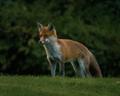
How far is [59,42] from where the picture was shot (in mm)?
17500

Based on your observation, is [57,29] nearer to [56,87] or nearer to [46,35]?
[46,35]

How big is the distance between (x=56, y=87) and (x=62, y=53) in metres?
2.80

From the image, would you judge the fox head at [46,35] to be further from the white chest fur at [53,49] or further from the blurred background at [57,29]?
the blurred background at [57,29]

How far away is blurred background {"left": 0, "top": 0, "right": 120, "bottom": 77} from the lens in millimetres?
23531

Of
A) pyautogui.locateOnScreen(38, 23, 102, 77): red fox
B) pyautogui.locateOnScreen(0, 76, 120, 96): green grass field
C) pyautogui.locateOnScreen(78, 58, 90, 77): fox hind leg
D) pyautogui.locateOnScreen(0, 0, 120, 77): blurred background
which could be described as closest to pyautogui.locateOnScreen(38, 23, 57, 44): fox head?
pyautogui.locateOnScreen(38, 23, 102, 77): red fox

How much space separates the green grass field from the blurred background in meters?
7.67

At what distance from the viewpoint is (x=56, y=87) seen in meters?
14.6

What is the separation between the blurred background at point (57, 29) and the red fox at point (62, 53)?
504 centimetres

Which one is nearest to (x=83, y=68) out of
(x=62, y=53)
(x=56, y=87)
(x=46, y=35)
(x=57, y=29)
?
(x=62, y=53)

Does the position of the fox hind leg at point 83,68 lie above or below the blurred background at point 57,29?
below

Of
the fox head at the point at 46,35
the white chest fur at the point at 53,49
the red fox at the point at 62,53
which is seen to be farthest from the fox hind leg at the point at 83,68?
the fox head at the point at 46,35

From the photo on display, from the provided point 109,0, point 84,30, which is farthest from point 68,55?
point 109,0

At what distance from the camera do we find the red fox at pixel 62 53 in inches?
673

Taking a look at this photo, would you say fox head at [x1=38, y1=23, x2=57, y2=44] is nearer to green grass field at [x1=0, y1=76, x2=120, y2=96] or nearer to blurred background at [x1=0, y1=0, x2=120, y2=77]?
green grass field at [x1=0, y1=76, x2=120, y2=96]
